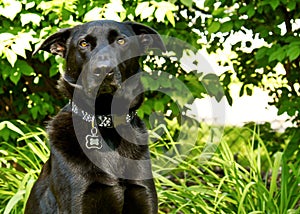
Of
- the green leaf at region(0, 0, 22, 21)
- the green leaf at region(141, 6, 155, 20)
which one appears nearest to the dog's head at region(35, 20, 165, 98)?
the green leaf at region(141, 6, 155, 20)

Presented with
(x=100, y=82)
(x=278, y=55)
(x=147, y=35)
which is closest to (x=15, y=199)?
(x=100, y=82)

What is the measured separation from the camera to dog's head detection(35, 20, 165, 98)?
10.2ft

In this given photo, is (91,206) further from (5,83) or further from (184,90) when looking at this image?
(5,83)

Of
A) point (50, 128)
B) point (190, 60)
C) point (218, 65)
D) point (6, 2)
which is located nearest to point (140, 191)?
point (50, 128)

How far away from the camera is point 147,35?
11.6 ft

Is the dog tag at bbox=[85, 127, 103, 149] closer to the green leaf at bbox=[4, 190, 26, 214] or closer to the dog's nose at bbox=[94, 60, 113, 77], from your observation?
the dog's nose at bbox=[94, 60, 113, 77]

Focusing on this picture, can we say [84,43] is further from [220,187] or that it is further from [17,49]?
[220,187]

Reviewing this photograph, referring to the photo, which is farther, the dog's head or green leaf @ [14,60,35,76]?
green leaf @ [14,60,35,76]

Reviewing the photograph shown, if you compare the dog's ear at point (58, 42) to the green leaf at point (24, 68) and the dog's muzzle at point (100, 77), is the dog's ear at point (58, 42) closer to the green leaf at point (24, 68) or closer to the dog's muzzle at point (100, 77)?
the dog's muzzle at point (100, 77)

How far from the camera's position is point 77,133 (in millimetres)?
3217

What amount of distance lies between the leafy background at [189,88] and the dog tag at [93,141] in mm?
743

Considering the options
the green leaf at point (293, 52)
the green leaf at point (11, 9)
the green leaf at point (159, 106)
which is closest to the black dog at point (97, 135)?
the green leaf at point (11, 9)

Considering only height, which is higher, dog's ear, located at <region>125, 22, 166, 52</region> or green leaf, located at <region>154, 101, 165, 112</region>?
dog's ear, located at <region>125, 22, 166, 52</region>

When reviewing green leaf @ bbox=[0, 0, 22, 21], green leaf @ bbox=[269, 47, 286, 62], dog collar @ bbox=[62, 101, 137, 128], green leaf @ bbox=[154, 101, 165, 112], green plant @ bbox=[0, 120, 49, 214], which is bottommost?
green plant @ bbox=[0, 120, 49, 214]
